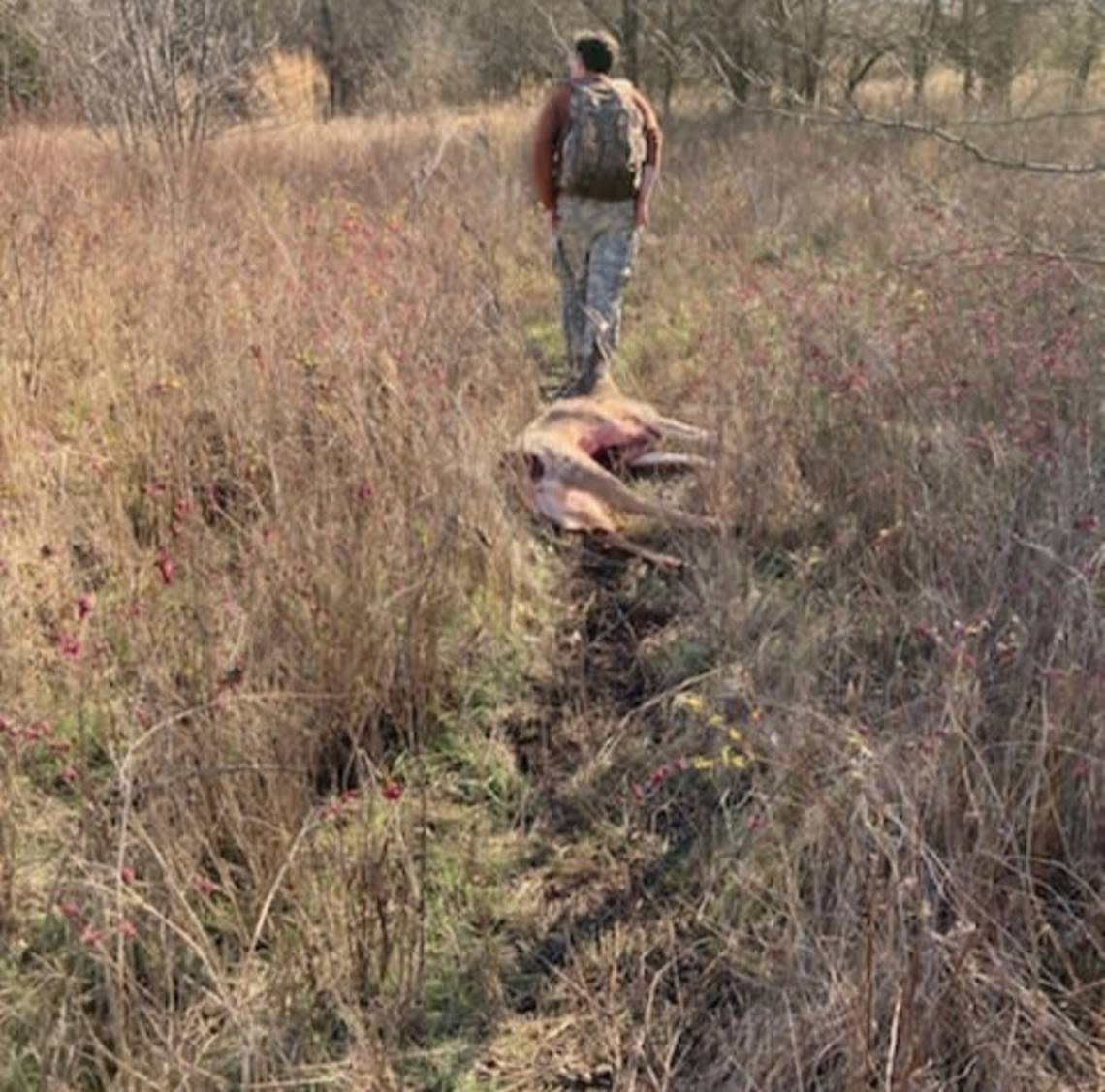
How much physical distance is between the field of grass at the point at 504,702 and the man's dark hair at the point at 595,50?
1204 millimetres

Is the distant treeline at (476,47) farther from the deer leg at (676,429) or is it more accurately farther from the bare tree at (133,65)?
the deer leg at (676,429)

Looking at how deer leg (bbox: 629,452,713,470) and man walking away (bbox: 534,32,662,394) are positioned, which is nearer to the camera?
deer leg (bbox: 629,452,713,470)

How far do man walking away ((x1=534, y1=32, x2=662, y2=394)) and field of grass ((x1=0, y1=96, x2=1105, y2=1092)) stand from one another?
807 mm

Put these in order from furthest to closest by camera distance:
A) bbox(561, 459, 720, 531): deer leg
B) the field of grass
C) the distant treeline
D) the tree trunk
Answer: the tree trunk
the distant treeline
bbox(561, 459, 720, 531): deer leg
the field of grass

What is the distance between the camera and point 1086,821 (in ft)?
6.54

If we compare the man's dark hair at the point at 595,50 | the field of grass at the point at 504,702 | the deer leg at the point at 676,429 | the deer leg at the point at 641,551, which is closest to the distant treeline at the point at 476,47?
the man's dark hair at the point at 595,50

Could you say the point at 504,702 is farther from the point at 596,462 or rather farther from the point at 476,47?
the point at 476,47

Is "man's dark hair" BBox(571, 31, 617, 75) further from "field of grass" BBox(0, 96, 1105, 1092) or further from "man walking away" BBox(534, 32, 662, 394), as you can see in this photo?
"field of grass" BBox(0, 96, 1105, 1092)

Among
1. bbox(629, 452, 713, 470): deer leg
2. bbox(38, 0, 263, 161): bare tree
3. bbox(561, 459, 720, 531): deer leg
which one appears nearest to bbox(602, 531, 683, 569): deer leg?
bbox(561, 459, 720, 531): deer leg

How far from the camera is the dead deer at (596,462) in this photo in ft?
11.8

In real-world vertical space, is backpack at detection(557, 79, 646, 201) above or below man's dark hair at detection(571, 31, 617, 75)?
below

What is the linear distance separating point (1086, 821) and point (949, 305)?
2.94 metres

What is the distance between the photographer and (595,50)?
4.91 meters

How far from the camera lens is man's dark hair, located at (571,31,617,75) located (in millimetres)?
4922
